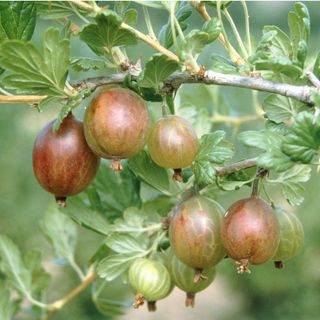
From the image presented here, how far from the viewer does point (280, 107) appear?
0.72 metres

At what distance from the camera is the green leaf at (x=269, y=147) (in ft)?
1.90

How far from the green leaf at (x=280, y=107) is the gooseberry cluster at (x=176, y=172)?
0.08 metres

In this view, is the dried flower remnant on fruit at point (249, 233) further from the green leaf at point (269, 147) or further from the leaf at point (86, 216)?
the leaf at point (86, 216)

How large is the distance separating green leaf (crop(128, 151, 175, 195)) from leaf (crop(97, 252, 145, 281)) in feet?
0.30

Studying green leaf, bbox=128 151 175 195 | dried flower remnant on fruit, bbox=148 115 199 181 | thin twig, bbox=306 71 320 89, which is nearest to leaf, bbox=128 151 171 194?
green leaf, bbox=128 151 175 195

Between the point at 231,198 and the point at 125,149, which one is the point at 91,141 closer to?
the point at 125,149

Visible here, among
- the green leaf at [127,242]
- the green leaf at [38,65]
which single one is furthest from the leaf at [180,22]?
the green leaf at [127,242]

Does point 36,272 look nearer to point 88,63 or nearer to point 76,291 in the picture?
point 76,291

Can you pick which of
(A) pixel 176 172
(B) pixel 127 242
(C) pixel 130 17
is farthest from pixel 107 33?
(B) pixel 127 242

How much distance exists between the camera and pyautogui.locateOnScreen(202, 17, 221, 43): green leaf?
61 cm

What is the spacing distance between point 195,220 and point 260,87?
0.14 metres

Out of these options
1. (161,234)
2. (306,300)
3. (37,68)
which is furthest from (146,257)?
Answer: (306,300)

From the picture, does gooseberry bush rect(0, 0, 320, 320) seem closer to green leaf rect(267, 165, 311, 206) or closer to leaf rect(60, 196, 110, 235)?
green leaf rect(267, 165, 311, 206)

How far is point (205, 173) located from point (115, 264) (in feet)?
0.53
